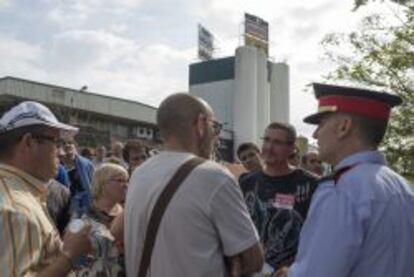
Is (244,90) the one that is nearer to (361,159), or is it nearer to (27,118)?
(27,118)

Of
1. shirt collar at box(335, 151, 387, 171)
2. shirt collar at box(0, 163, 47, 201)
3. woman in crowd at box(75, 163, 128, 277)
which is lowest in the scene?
woman in crowd at box(75, 163, 128, 277)

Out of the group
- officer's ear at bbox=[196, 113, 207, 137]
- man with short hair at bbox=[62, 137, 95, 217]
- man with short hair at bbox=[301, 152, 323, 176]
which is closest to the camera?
officer's ear at bbox=[196, 113, 207, 137]

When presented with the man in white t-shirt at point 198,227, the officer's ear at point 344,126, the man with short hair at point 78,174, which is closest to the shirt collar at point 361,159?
the officer's ear at point 344,126

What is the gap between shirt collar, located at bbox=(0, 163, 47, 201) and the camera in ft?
10.8

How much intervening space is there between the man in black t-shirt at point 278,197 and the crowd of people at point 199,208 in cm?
116

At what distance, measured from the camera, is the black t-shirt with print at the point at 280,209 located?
5371mm

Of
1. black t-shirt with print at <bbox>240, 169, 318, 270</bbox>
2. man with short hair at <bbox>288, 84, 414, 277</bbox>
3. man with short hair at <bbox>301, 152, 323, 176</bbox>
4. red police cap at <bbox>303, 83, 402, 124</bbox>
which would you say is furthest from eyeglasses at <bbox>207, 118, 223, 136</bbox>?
man with short hair at <bbox>301, 152, 323, 176</bbox>

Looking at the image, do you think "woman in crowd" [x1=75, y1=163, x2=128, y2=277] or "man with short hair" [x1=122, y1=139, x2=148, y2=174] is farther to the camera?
"man with short hair" [x1=122, y1=139, x2=148, y2=174]

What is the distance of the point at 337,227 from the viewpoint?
9.78ft

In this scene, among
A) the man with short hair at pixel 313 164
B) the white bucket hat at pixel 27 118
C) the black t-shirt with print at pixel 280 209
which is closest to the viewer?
the white bucket hat at pixel 27 118

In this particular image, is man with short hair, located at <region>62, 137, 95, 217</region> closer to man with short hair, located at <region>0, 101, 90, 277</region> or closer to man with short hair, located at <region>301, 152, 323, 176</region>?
man with short hair, located at <region>301, 152, 323, 176</region>

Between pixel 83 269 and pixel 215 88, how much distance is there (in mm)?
77729

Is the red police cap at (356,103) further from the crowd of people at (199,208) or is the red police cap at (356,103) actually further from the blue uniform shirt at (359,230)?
the blue uniform shirt at (359,230)

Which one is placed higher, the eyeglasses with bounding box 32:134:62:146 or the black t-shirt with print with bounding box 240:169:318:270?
the eyeglasses with bounding box 32:134:62:146
